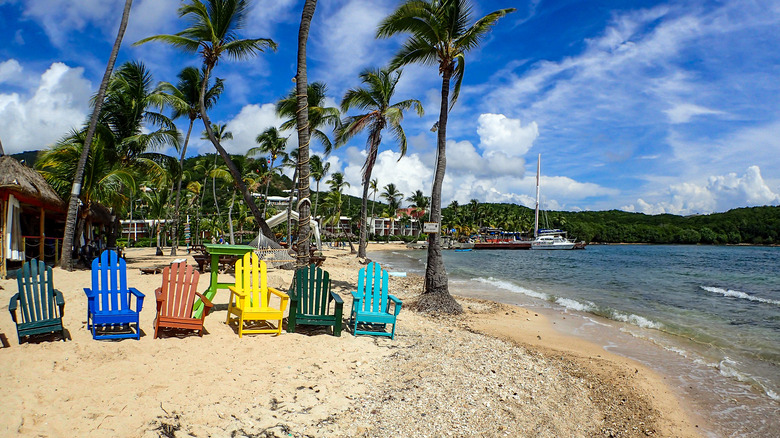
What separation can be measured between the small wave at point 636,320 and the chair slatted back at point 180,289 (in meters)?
9.68

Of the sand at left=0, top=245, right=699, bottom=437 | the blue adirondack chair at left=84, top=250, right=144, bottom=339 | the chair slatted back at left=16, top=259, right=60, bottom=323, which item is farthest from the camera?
the blue adirondack chair at left=84, top=250, right=144, bottom=339

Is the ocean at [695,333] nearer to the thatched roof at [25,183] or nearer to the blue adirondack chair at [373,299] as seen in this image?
the blue adirondack chair at [373,299]

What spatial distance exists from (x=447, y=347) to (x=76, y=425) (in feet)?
13.6

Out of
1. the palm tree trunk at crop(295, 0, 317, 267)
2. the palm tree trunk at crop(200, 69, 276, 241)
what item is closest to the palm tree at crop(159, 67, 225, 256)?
the palm tree trunk at crop(200, 69, 276, 241)

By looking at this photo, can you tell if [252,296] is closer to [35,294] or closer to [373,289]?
[373,289]

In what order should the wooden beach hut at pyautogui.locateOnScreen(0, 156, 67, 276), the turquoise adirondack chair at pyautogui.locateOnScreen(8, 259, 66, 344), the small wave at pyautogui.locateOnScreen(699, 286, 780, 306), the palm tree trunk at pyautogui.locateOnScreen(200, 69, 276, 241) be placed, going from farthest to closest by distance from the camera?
the small wave at pyautogui.locateOnScreen(699, 286, 780, 306) → the palm tree trunk at pyautogui.locateOnScreen(200, 69, 276, 241) → the wooden beach hut at pyautogui.locateOnScreen(0, 156, 67, 276) → the turquoise adirondack chair at pyautogui.locateOnScreen(8, 259, 66, 344)

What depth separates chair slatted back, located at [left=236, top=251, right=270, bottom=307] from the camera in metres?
5.72

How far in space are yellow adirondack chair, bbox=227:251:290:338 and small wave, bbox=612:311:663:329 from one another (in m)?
8.58

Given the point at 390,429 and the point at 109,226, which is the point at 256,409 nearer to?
the point at 390,429

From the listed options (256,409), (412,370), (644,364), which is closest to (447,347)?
(412,370)

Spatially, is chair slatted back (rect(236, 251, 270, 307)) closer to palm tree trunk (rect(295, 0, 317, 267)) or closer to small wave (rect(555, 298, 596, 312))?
palm tree trunk (rect(295, 0, 317, 267))

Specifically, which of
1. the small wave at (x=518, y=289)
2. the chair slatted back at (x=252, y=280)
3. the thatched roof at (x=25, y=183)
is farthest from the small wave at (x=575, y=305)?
the thatched roof at (x=25, y=183)

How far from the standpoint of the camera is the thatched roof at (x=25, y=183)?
949cm

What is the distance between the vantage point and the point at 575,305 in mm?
12039
